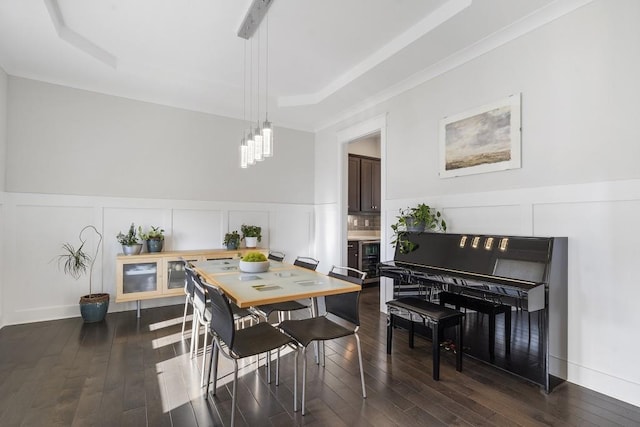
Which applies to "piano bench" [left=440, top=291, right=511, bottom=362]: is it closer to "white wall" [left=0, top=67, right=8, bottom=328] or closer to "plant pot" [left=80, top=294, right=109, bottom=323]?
"plant pot" [left=80, top=294, right=109, bottom=323]

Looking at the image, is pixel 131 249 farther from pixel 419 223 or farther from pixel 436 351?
pixel 436 351

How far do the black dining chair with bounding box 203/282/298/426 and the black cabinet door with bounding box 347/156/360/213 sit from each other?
154 inches

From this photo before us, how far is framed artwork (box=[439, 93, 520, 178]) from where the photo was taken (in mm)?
2732

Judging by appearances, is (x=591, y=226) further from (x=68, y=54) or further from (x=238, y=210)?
(x=68, y=54)

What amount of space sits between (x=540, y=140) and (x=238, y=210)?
3.94 meters

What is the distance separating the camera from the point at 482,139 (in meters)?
2.96

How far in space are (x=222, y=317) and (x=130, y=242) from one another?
2.75 metres

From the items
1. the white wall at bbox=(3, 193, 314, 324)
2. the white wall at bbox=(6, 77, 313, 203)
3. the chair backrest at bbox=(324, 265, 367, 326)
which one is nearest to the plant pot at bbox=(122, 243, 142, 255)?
the white wall at bbox=(3, 193, 314, 324)

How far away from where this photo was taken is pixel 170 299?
14.5 ft

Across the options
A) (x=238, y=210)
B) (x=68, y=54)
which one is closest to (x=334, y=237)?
(x=238, y=210)

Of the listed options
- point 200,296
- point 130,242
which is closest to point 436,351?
point 200,296

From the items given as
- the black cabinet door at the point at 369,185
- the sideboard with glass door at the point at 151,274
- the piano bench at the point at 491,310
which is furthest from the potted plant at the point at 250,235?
the piano bench at the point at 491,310

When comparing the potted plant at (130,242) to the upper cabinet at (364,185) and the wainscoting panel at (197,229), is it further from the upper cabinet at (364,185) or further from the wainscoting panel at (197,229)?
the upper cabinet at (364,185)

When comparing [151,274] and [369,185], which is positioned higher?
[369,185]
